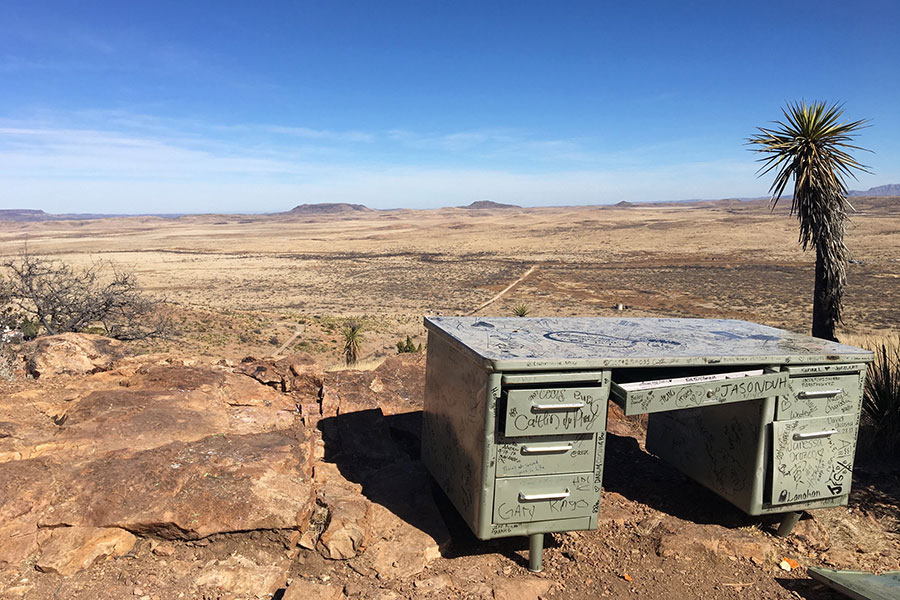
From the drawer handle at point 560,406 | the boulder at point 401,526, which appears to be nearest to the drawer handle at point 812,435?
the drawer handle at point 560,406

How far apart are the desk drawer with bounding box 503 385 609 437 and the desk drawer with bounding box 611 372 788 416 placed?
0.19m

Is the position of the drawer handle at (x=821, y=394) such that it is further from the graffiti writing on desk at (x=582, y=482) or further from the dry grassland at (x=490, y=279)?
the dry grassland at (x=490, y=279)

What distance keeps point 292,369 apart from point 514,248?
6192 cm

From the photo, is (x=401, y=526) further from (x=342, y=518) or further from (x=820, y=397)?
(x=820, y=397)

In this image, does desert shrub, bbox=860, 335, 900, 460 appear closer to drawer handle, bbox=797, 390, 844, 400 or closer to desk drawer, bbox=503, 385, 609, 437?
drawer handle, bbox=797, 390, 844, 400

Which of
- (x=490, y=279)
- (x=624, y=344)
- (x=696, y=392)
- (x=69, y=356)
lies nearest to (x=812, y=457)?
(x=696, y=392)

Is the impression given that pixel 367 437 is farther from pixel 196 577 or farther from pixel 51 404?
pixel 51 404

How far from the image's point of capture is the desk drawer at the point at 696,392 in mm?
4188

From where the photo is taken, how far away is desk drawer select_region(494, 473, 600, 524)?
4.13m

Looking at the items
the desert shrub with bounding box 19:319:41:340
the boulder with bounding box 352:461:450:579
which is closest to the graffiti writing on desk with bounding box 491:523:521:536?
the boulder with bounding box 352:461:450:579

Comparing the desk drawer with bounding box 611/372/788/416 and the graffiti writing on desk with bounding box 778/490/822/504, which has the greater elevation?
the desk drawer with bounding box 611/372/788/416

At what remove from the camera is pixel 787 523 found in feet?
A: 15.8

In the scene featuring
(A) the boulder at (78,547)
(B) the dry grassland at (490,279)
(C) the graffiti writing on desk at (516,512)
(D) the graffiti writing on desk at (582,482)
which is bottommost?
(B) the dry grassland at (490,279)

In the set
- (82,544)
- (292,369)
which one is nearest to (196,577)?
(82,544)
